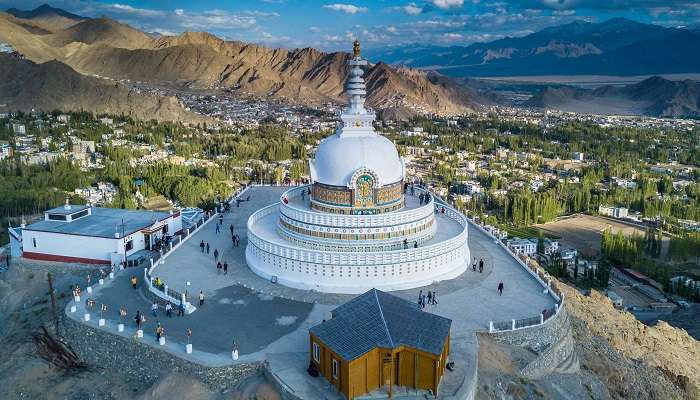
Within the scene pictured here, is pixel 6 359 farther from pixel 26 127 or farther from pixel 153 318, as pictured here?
pixel 26 127

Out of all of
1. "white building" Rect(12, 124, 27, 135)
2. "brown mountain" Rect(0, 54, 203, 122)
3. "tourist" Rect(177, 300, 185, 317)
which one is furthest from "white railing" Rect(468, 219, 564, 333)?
"brown mountain" Rect(0, 54, 203, 122)

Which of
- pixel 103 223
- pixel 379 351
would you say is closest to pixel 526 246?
pixel 103 223

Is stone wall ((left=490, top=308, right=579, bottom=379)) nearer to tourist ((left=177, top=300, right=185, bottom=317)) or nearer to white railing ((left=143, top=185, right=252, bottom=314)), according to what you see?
tourist ((left=177, top=300, right=185, bottom=317))

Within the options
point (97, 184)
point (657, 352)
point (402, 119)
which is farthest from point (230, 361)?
point (402, 119)

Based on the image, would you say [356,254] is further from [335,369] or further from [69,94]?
[69,94]

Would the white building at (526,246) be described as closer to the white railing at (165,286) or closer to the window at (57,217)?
the white railing at (165,286)

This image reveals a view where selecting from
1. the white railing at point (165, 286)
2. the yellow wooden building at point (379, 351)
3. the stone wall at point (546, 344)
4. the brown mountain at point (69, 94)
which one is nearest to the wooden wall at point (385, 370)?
the yellow wooden building at point (379, 351)
